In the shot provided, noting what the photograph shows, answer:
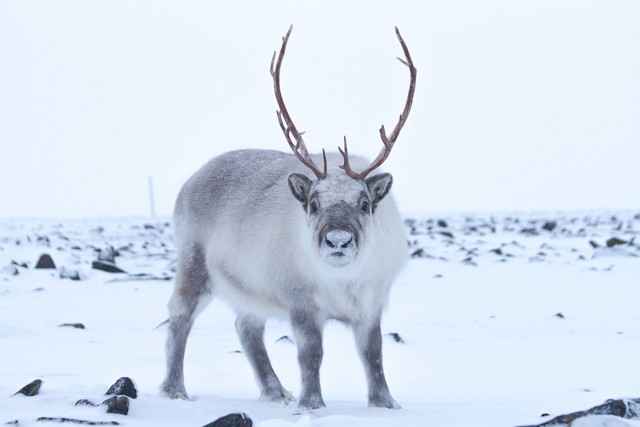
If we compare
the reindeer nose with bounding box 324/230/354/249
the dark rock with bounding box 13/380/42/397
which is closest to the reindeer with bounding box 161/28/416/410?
the reindeer nose with bounding box 324/230/354/249

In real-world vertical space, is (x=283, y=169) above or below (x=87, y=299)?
above

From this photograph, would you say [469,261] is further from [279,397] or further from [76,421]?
[76,421]

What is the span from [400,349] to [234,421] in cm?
327

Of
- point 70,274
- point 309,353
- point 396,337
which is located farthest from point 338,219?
point 70,274

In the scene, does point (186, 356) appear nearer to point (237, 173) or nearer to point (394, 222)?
point (237, 173)

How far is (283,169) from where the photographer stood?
5.79 metres

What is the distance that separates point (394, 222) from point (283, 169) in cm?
96

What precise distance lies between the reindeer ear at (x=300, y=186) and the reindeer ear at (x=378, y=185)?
36 centimetres

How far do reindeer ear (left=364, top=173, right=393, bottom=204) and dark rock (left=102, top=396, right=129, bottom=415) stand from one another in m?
1.99

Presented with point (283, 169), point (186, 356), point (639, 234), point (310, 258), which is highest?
point (283, 169)

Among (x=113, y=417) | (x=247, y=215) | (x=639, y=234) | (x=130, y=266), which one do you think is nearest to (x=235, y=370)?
Answer: (x=247, y=215)

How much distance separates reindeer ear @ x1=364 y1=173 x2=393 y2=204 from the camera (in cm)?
495

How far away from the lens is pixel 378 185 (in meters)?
4.98

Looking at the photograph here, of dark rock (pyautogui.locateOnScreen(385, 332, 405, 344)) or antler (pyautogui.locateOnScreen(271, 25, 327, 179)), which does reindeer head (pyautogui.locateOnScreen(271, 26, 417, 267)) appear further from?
dark rock (pyautogui.locateOnScreen(385, 332, 405, 344))
